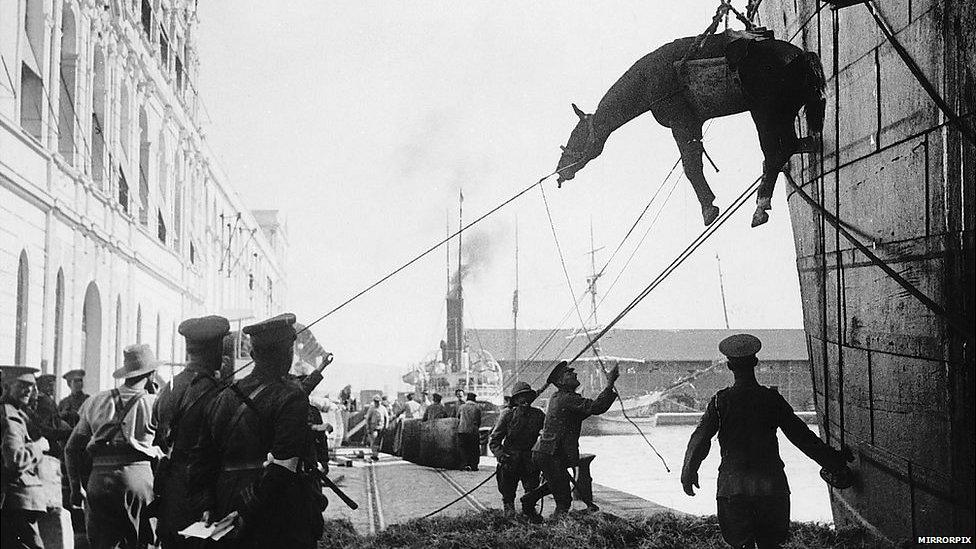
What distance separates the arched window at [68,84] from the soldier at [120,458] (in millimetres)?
10655

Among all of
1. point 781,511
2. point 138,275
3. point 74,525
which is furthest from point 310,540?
point 138,275

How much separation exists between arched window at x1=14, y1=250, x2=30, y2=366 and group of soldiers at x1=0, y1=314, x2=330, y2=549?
627 cm

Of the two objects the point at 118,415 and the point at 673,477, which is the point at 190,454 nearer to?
the point at 118,415

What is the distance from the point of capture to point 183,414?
17.1ft

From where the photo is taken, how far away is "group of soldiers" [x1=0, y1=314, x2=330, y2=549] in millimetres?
4680

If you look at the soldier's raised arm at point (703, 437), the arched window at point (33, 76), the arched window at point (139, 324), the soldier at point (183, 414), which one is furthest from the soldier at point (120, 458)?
the arched window at point (139, 324)

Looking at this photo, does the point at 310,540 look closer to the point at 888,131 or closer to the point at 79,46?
the point at 888,131

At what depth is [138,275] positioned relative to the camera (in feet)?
72.0

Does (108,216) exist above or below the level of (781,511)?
above

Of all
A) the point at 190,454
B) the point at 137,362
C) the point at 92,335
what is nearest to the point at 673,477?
the point at 92,335

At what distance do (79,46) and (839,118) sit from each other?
14.0 metres

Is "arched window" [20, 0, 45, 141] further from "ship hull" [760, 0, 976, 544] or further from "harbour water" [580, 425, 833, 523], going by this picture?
"harbour water" [580, 425, 833, 523]

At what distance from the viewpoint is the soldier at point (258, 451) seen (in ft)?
15.2

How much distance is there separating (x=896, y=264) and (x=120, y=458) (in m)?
5.31
